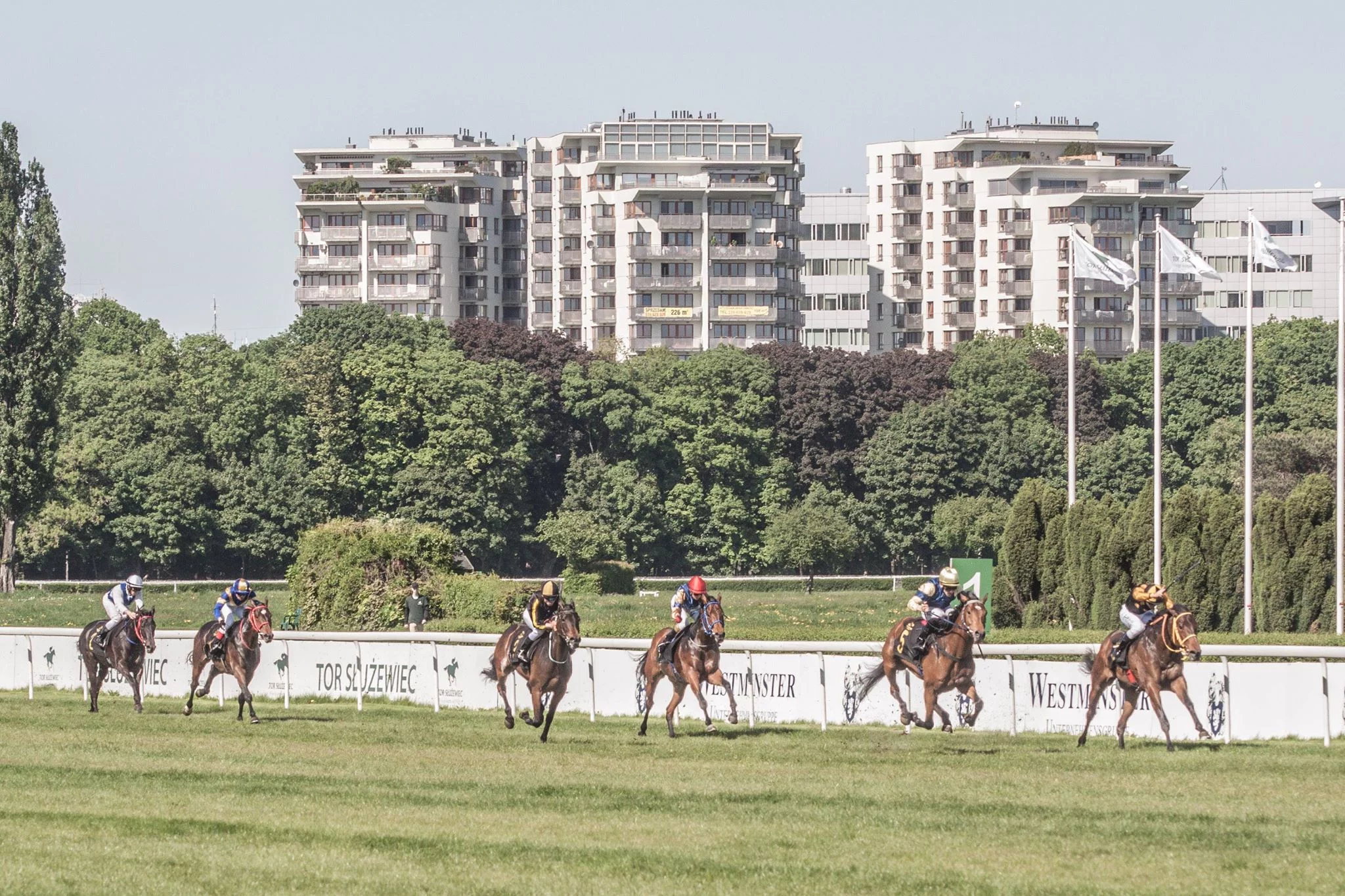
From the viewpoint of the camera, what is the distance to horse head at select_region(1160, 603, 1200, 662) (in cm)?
2191

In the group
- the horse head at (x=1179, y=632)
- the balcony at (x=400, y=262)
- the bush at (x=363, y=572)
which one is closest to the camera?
the horse head at (x=1179, y=632)

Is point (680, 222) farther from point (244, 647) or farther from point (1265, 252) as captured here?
point (244, 647)

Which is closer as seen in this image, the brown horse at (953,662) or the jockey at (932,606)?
the brown horse at (953,662)

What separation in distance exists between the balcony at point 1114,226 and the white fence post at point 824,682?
111294 mm

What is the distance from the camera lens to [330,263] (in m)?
137

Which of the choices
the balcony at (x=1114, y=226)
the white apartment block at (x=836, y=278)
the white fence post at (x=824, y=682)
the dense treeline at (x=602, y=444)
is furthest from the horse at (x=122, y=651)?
the white apartment block at (x=836, y=278)

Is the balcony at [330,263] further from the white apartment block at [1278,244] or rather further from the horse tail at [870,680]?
the horse tail at [870,680]

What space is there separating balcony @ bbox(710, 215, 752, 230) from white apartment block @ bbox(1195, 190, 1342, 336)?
3047cm

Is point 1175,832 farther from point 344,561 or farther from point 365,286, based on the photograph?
point 365,286

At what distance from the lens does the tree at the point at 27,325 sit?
217 feet

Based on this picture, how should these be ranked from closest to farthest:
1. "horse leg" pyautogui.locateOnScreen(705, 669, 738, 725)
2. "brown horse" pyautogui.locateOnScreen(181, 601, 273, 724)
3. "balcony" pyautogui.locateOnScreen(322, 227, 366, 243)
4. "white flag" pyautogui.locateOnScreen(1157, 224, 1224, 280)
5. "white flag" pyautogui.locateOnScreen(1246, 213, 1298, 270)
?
"horse leg" pyautogui.locateOnScreen(705, 669, 738, 725) → "brown horse" pyautogui.locateOnScreen(181, 601, 273, 724) → "white flag" pyautogui.locateOnScreen(1246, 213, 1298, 270) → "white flag" pyautogui.locateOnScreen(1157, 224, 1224, 280) → "balcony" pyautogui.locateOnScreen(322, 227, 366, 243)

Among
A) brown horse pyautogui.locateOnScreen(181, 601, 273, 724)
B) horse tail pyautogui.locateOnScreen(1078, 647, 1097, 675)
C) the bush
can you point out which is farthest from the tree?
horse tail pyautogui.locateOnScreen(1078, 647, 1097, 675)

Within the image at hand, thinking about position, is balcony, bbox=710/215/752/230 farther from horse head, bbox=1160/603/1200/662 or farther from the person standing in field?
horse head, bbox=1160/603/1200/662

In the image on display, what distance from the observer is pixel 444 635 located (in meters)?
31.4
